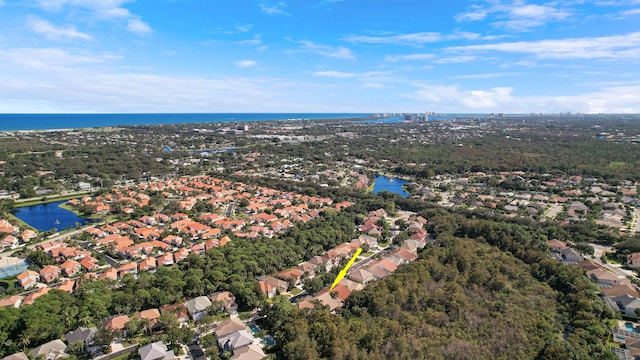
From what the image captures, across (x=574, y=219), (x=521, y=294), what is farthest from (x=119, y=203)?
(x=574, y=219)

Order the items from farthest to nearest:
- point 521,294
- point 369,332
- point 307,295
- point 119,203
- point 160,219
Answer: point 119,203, point 160,219, point 307,295, point 521,294, point 369,332

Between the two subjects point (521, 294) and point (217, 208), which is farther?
point (217, 208)

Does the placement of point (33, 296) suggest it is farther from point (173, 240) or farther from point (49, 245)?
point (173, 240)

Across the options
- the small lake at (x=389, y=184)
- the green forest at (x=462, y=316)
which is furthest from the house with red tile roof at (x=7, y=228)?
the small lake at (x=389, y=184)

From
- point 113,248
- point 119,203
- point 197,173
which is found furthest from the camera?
point 197,173

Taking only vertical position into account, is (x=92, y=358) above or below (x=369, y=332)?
below

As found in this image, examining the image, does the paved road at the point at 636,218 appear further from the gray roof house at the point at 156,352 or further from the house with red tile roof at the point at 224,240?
the gray roof house at the point at 156,352

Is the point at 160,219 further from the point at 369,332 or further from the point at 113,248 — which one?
the point at 369,332

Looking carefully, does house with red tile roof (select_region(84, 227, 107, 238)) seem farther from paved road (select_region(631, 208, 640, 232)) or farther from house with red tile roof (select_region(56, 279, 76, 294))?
paved road (select_region(631, 208, 640, 232))
